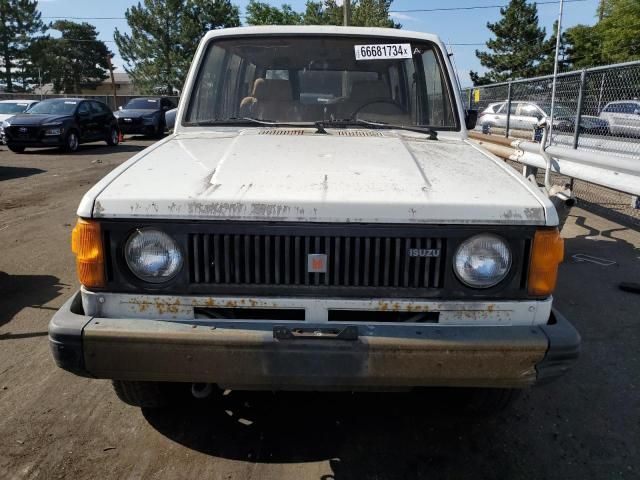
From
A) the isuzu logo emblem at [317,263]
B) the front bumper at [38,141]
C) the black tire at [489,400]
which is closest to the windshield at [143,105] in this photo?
the front bumper at [38,141]

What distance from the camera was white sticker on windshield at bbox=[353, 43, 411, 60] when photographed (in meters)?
3.52

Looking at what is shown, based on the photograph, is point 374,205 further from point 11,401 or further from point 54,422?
→ point 11,401

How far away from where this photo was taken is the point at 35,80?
2576 inches

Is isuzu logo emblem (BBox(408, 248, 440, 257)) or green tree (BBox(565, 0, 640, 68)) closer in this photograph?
isuzu logo emblem (BBox(408, 248, 440, 257))

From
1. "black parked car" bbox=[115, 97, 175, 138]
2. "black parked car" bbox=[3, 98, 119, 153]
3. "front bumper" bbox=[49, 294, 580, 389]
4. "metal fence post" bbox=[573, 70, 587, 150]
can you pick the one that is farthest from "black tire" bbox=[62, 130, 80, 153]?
"front bumper" bbox=[49, 294, 580, 389]

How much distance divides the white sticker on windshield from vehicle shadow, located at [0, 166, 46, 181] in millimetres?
9852

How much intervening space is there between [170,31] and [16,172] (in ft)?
134

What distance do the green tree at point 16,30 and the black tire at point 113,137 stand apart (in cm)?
5360

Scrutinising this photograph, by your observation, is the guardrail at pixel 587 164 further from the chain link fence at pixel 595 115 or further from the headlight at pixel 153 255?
the headlight at pixel 153 255

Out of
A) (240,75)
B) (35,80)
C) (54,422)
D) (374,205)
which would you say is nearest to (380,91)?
(240,75)

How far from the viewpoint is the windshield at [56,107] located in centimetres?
1569

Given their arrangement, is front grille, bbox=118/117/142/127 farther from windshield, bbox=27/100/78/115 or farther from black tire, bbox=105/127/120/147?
windshield, bbox=27/100/78/115

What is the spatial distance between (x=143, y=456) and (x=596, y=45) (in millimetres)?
52422

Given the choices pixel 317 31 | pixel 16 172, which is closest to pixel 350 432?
pixel 317 31
